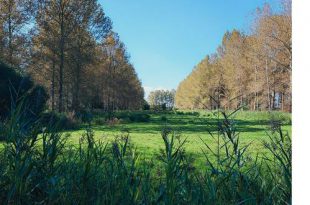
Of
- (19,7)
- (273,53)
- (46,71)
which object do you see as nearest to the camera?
(19,7)

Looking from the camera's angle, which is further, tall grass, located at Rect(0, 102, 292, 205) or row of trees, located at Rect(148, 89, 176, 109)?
row of trees, located at Rect(148, 89, 176, 109)

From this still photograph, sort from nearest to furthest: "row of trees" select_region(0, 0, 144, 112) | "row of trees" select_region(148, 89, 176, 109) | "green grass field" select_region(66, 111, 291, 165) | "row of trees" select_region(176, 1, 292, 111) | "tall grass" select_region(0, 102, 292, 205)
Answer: "tall grass" select_region(0, 102, 292, 205), "green grass field" select_region(66, 111, 291, 165), "row of trees" select_region(0, 0, 144, 112), "row of trees" select_region(176, 1, 292, 111), "row of trees" select_region(148, 89, 176, 109)

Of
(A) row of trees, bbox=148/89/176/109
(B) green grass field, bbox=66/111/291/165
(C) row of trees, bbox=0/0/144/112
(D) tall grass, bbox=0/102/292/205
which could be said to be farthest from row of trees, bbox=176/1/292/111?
(A) row of trees, bbox=148/89/176/109

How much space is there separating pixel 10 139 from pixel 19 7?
21.1 metres

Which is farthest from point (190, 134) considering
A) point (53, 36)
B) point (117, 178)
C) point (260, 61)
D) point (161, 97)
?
point (161, 97)

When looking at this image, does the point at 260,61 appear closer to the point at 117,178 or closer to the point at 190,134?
the point at 190,134

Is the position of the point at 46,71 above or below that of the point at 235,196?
above

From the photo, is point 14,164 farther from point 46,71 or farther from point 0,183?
point 46,71

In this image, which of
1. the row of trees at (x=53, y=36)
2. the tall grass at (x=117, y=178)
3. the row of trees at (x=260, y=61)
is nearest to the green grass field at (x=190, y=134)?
the tall grass at (x=117, y=178)

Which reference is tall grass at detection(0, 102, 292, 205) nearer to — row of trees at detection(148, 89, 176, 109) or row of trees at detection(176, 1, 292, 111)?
row of trees at detection(176, 1, 292, 111)

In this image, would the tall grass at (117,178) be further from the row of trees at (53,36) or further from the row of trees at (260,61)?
the row of trees at (53,36)
